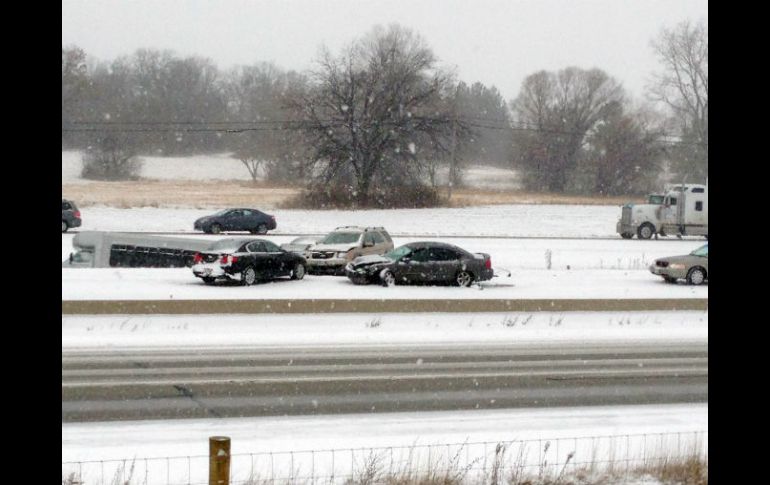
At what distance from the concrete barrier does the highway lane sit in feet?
15.0

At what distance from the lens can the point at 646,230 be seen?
48.7 metres

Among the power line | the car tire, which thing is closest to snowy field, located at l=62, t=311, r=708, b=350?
the car tire

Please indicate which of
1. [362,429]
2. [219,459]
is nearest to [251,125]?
[362,429]

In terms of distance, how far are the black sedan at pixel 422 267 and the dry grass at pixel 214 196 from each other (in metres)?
34.3

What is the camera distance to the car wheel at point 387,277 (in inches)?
1039

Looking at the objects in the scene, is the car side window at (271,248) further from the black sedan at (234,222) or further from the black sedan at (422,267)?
the black sedan at (234,222)

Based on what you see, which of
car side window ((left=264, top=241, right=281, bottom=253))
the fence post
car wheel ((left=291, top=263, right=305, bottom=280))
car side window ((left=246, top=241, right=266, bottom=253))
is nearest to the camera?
the fence post

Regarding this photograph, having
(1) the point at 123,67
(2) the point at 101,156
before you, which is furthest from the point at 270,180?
(1) the point at 123,67

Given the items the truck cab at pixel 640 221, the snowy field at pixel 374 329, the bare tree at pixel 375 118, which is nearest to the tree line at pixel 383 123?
the bare tree at pixel 375 118

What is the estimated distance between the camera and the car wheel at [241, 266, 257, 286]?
87.1 ft

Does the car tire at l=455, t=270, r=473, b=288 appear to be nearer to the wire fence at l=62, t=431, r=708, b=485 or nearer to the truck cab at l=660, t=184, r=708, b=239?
the wire fence at l=62, t=431, r=708, b=485

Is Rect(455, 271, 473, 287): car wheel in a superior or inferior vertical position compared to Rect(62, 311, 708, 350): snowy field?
superior

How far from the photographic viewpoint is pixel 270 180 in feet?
277
